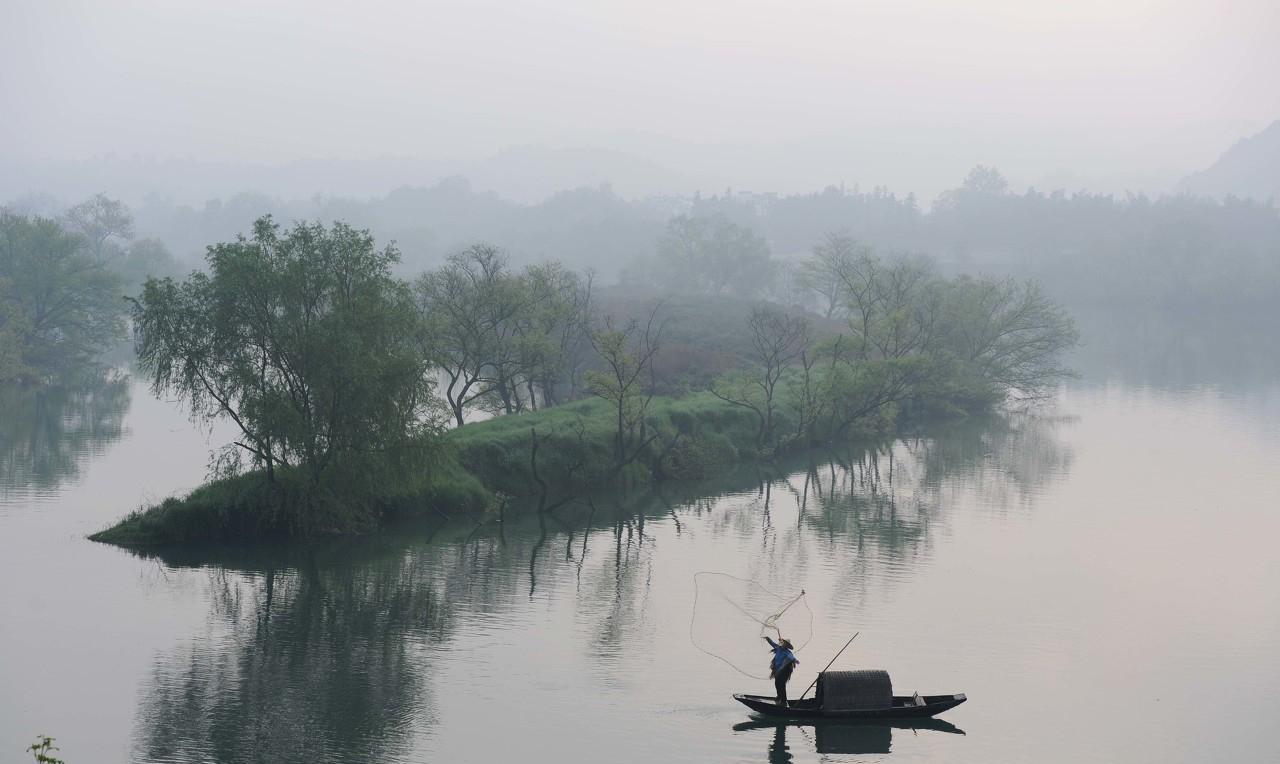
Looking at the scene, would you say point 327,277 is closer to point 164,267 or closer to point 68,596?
point 68,596

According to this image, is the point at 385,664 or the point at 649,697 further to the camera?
the point at 385,664

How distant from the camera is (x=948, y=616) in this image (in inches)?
1505

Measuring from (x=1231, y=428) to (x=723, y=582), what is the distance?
48.8m

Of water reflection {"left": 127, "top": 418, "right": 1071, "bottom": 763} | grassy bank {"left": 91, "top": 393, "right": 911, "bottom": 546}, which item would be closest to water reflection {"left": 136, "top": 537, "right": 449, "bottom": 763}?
water reflection {"left": 127, "top": 418, "right": 1071, "bottom": 763}

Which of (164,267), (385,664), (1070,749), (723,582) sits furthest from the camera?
(164,267)

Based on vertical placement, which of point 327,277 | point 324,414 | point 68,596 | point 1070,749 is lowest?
point 1070,749

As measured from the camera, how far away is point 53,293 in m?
96.1

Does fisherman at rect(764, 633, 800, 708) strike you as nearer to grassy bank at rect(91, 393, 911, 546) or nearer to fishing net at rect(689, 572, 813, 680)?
fishing net at rect(689, 572, 813, 680)

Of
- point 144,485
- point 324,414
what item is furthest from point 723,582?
point 144,485

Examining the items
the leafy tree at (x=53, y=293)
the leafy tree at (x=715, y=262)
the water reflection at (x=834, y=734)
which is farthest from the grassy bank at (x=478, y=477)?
the leafy tree at (x=715, y=262)

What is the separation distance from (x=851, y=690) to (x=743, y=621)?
911cm

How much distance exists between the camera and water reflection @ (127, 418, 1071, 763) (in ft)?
92.9

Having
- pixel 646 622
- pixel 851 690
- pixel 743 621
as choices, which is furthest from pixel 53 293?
pixel 851 690

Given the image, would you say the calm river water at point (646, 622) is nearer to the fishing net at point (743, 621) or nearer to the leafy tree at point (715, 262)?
the fishing net at point (743, 621)
